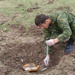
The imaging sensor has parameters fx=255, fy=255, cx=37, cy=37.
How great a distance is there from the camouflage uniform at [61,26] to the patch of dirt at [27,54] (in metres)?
0.39

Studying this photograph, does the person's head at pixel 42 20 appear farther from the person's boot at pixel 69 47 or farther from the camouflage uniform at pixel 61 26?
the person's boot at pixel 69 47

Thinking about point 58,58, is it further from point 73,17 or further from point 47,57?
point 73,17

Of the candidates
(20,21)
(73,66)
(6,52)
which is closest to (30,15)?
(20,21)

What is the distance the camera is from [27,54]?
5.65 meters

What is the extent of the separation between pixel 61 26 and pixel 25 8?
3.07 m

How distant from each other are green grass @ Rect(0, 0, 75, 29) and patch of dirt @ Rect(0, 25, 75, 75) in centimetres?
60

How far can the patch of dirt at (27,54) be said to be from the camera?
4823mm

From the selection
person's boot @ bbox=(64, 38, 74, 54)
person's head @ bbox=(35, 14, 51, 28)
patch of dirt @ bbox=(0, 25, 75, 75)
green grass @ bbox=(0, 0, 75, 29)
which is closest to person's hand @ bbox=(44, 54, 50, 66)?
patch of dirt @ bbox=(0, 25, 75, 75)

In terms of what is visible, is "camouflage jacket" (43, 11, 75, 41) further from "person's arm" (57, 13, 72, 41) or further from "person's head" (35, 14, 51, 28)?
"person's head" (35, 14, 51, 28)

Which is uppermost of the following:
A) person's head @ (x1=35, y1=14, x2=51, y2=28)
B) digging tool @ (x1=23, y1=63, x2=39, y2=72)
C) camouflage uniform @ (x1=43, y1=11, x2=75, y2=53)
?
person's head @ (x1=35, y1=14, x2=51, y2=28)

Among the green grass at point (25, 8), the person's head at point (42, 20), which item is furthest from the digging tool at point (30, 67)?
the green grass at point (25, 8)

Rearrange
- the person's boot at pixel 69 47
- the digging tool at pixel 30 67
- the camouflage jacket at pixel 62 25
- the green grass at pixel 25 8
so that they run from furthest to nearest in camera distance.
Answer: the green grass at pixel 25 8 → the person's boot at pixel 69 47 → the digging tool at pixel 30 67 → the camouflage jacket at pixel 62 25

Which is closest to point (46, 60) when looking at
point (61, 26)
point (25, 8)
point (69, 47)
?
point (69, 47)

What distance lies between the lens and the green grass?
7031 millimetres
